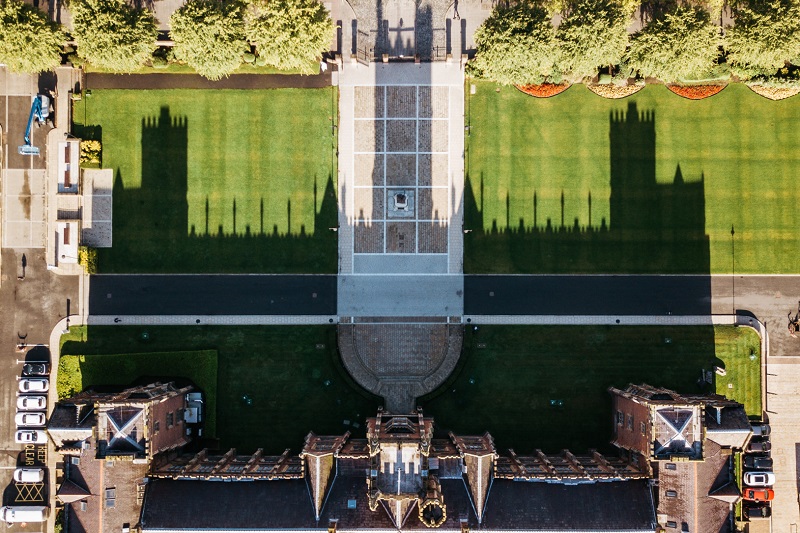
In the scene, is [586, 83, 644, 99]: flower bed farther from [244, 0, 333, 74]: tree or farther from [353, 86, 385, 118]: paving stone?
[244, 0, 333, 74]: tree

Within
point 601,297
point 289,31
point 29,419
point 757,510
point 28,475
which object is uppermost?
point 289,31

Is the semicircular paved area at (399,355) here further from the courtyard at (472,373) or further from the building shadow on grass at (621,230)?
the building shadow on grass at (621,230)

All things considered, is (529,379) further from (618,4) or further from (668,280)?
(618,4)

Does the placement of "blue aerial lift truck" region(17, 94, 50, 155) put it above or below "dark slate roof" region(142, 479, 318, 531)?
above

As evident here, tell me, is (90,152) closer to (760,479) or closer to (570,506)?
(570,506)

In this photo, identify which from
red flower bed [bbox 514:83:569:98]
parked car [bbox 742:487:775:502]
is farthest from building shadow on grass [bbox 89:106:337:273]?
parked car [bbox 742:487:775:502]

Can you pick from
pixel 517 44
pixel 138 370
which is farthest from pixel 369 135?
pixel 138 370

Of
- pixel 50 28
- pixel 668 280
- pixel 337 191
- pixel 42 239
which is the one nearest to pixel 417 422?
A: pixel 337 191
